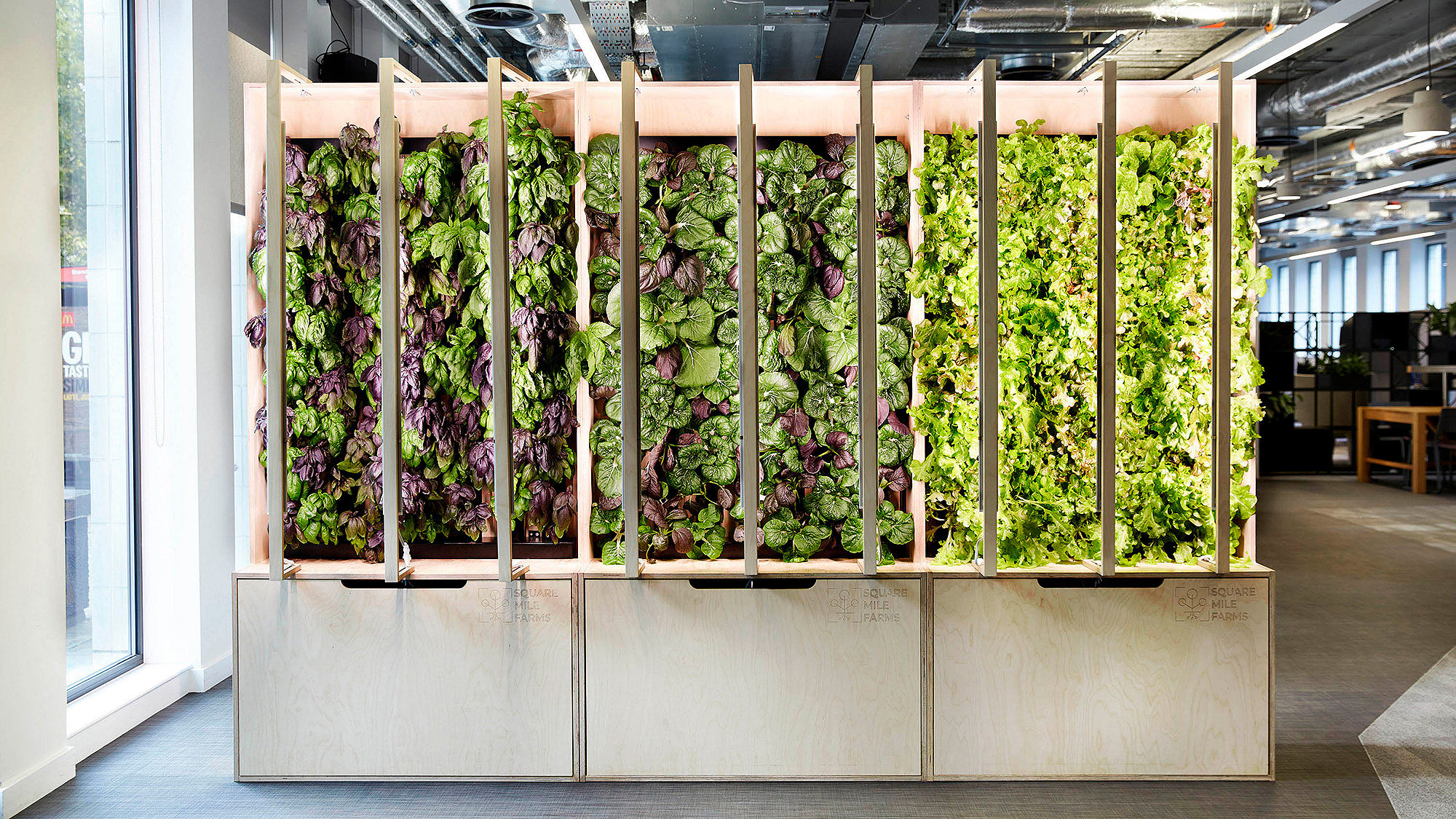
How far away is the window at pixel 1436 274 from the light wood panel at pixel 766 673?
15.2m

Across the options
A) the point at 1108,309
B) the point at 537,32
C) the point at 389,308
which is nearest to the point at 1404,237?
the point at 1108,309

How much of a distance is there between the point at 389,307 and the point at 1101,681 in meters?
2.58

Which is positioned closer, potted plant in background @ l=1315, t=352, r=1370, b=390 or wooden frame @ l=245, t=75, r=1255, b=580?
wooden frame @ l=245, t=75, r=1255, b=580

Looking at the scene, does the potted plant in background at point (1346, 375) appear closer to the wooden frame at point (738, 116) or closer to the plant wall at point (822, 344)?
the wooden frame at point (738, 116)

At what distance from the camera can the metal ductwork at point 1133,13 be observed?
4082 millimetres

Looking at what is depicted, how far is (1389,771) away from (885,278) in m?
2.42

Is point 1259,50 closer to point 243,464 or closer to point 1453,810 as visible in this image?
point 1453,810

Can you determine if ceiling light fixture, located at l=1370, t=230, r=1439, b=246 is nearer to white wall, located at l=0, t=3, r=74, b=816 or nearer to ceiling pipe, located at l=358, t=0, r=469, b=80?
ceiling pipe, located at l=358, t=0, r=469, b=80

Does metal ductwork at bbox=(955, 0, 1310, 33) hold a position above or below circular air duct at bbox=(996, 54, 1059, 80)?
below

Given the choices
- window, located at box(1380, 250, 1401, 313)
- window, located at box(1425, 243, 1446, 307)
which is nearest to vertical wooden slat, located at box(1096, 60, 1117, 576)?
window, located at box(1425, 243, 1446, 307)

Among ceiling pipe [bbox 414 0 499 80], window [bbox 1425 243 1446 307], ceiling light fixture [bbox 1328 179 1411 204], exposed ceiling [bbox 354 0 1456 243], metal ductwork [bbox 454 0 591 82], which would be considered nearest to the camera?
metal ductwork [bbox 454 0 591 82]

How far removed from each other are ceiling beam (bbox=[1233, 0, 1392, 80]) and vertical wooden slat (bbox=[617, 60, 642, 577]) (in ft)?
9.96

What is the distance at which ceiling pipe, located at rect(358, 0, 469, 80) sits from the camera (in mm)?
4383

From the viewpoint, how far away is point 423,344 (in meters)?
3.02
